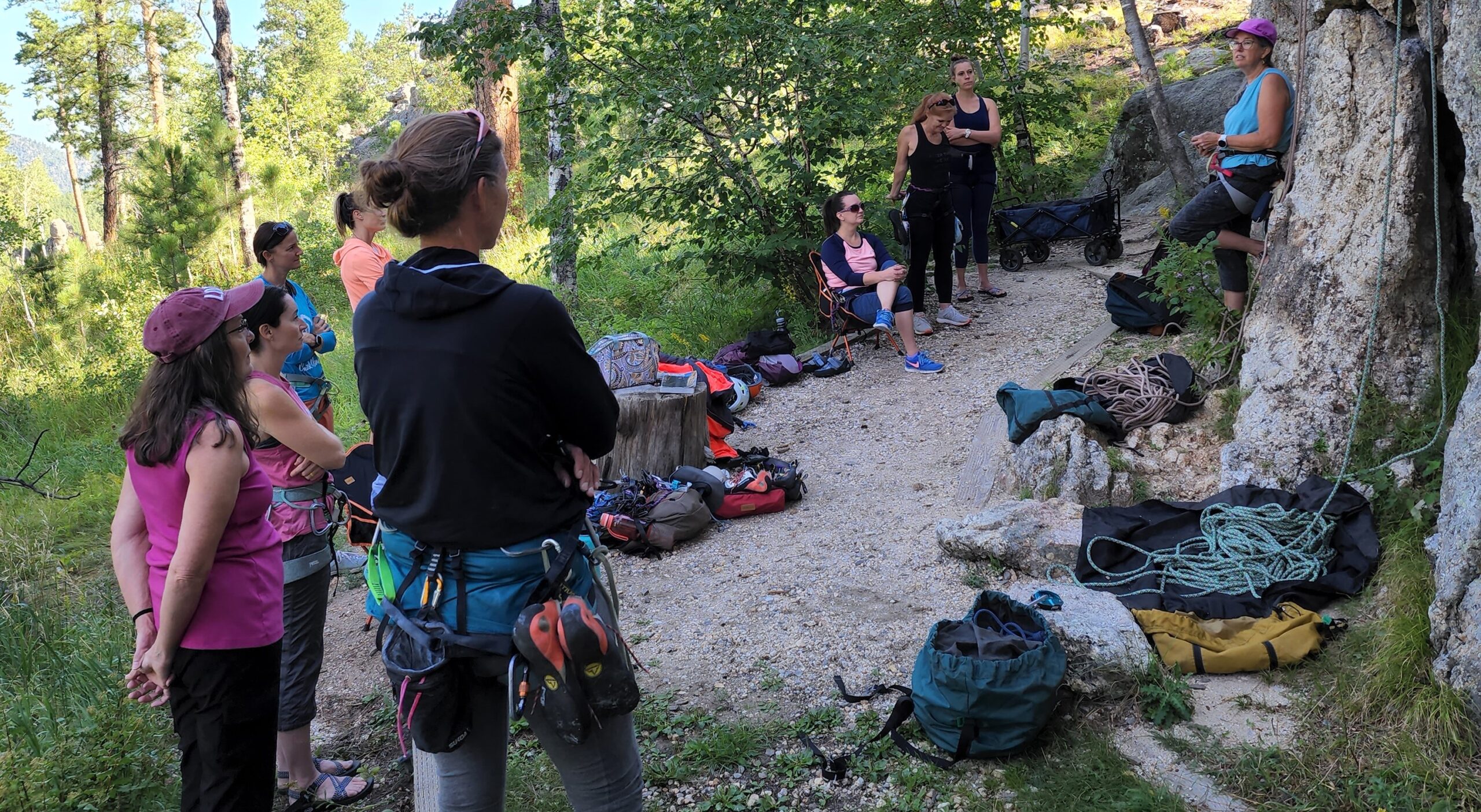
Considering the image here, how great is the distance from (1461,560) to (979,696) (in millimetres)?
1588

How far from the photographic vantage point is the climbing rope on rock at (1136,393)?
5273 millimetres

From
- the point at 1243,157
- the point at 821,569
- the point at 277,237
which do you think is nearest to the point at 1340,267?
the point at 1243,157

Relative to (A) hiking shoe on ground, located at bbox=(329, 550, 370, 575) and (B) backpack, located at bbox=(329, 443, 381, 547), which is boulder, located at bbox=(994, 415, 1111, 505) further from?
(A) hiking shoe on ground, located at bbox=(329, 550, 370, 575)

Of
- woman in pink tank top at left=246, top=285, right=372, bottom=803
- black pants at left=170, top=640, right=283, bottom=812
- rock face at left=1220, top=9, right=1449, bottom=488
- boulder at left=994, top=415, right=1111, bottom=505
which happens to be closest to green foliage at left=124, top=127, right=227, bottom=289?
woman in pink tank top at left=246, top=285, right=372, bottom=803

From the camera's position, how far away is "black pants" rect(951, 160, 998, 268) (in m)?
8.17

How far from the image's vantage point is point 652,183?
337 inches

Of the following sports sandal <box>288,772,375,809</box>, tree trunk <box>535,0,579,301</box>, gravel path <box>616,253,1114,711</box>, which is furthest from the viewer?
tree trunk <box>535,0,579,301</box>

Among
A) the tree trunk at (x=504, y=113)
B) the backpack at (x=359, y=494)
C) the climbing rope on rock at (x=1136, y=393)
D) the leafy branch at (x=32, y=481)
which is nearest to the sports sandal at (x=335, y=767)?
the backpack at (x=359, y=494)

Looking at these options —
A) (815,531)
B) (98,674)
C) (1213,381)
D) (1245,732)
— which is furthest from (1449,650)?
(98,674)

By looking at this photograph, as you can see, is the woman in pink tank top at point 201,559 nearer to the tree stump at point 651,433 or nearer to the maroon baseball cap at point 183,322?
the maroon baseball cap at point 183,322

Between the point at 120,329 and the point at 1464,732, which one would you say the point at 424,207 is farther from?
the point at 120,329

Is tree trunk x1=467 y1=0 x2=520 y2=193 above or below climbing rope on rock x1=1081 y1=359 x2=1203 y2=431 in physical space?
above

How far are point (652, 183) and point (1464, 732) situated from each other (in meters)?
7.11

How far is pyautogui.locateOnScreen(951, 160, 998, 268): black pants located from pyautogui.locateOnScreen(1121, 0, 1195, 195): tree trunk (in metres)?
1.62
